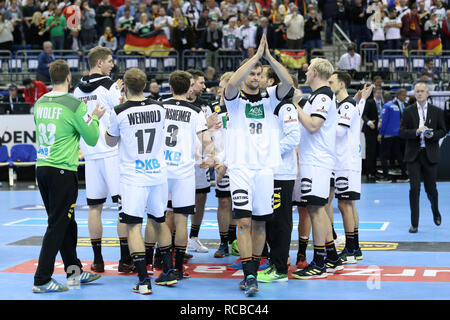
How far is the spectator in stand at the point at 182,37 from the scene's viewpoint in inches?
842

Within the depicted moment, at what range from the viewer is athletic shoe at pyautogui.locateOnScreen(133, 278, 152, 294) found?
729 cm

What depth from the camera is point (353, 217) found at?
9.03 meters

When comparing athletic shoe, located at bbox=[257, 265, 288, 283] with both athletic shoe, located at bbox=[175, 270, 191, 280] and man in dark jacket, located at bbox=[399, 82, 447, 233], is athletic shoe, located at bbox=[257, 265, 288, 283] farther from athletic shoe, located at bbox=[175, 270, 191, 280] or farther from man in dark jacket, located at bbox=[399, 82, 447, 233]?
man in dark jacket, located at bbox=[399, 82, 447, 233]

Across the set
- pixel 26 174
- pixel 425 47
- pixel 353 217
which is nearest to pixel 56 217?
pixel 353 217

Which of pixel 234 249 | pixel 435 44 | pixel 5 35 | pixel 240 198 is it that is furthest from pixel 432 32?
pixel 240 198

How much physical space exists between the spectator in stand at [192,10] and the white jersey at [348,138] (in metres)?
14.1

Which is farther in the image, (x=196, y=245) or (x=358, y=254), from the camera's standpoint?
(x=196, y=245)

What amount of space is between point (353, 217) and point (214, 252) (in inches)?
78.7

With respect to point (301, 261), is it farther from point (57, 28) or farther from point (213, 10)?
point (57, 28)

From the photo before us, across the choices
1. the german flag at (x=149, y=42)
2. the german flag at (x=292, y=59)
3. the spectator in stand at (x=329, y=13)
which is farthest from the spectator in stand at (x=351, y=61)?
the german flag at (x=149, y=42)

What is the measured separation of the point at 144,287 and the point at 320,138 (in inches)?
103

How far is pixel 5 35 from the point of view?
22.0 meters

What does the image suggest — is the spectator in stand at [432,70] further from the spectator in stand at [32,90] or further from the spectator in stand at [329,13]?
the spectator in stand at [32,90]

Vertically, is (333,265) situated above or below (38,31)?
below
